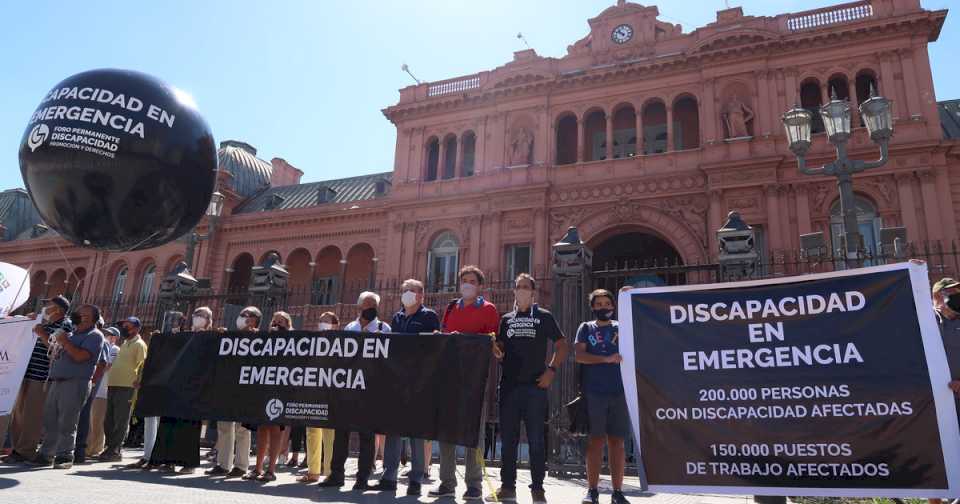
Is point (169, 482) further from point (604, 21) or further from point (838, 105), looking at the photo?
point (604, 21)

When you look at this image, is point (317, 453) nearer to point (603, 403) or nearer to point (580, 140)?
point (603, 403)

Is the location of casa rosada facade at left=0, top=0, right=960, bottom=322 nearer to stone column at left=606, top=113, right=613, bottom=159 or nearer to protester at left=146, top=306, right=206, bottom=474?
stone column at left=606, top=113, right=613, bottom=159

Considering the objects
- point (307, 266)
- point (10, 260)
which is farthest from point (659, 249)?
point (10, 260)

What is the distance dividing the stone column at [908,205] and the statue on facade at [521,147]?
39.0 feet

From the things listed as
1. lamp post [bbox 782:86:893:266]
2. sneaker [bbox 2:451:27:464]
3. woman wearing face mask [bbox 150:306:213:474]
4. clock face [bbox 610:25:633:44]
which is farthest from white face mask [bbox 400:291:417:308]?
clock face [bbox 610:25:633:44]

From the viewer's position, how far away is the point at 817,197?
19.2 metres

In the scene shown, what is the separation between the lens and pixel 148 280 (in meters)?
31.8

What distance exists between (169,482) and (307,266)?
2384cm

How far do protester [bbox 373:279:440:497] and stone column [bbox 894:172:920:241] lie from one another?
55.2 ft

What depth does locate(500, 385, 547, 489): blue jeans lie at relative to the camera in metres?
5.62

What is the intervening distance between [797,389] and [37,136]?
20.9 ft

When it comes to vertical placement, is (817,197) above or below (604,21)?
below

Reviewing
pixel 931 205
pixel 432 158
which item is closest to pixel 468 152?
pixel 432 158

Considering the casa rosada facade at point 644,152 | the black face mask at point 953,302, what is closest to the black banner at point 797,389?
the black face mask at point 953,302
